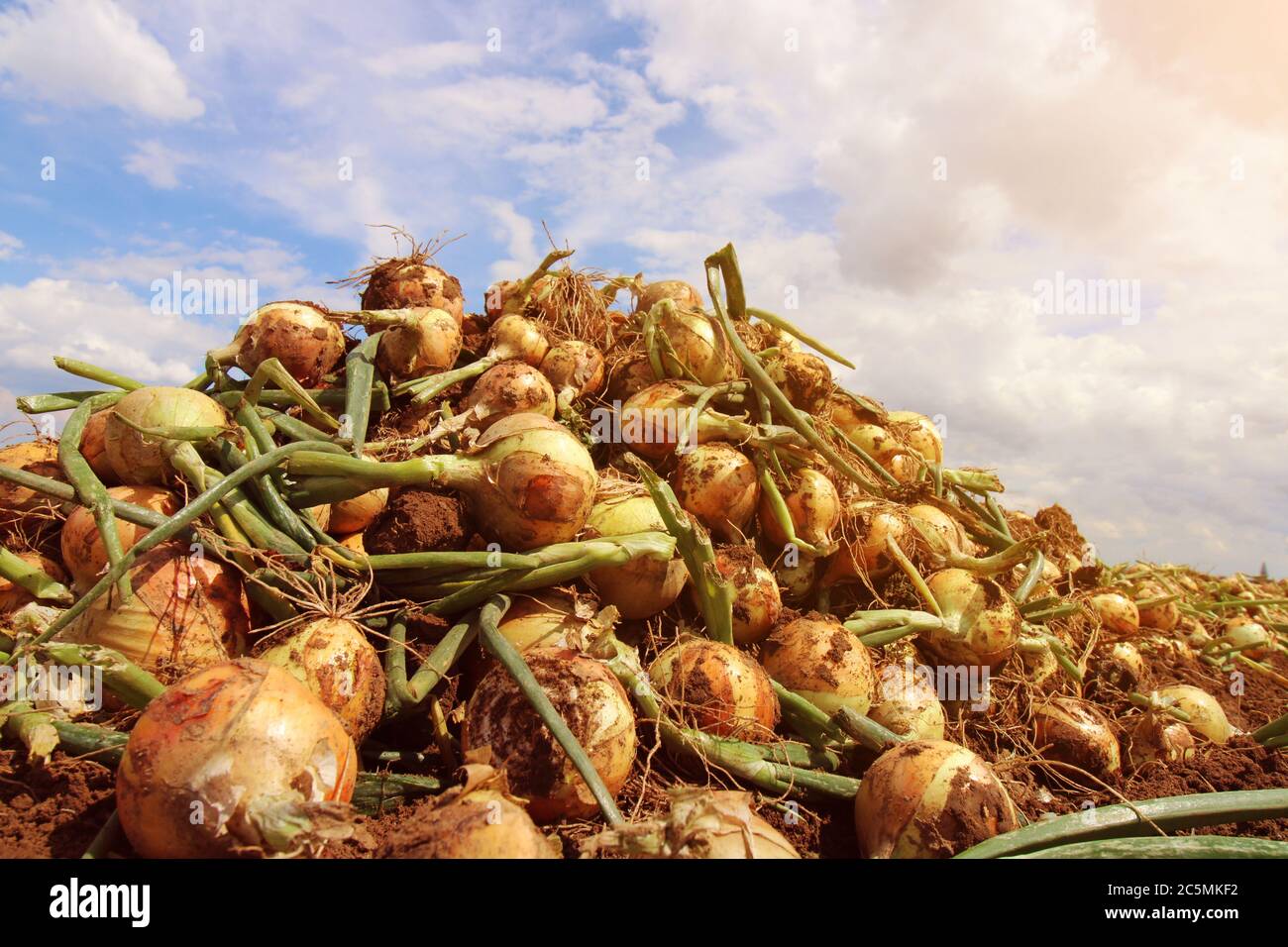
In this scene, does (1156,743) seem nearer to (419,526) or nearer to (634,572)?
(634,572)

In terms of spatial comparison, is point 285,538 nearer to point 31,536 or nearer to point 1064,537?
point 31,536

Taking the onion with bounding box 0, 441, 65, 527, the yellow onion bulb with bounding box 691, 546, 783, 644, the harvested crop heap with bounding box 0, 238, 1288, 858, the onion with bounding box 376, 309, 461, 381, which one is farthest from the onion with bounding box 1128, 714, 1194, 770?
the onion with bounding box 0, 441, 65, 527

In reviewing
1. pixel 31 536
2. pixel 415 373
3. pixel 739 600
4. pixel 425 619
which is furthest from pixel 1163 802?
pixel 31 536

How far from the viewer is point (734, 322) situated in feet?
13.6

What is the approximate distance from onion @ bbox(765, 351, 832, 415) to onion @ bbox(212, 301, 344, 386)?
6.94 feet

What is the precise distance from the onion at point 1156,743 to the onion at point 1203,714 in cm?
34

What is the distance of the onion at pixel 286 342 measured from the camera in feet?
11.8

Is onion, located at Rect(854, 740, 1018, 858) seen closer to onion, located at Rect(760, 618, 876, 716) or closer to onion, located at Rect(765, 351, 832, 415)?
onion, located at Rect(760, 618, 876, 716)

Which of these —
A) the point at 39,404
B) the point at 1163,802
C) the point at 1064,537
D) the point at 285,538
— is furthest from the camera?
the point at 1064,537

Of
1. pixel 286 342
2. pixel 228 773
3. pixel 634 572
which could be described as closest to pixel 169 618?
pixel 228 773

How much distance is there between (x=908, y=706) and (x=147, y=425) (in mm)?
2907

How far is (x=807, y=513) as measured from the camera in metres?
3.47

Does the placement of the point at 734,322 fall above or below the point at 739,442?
above
